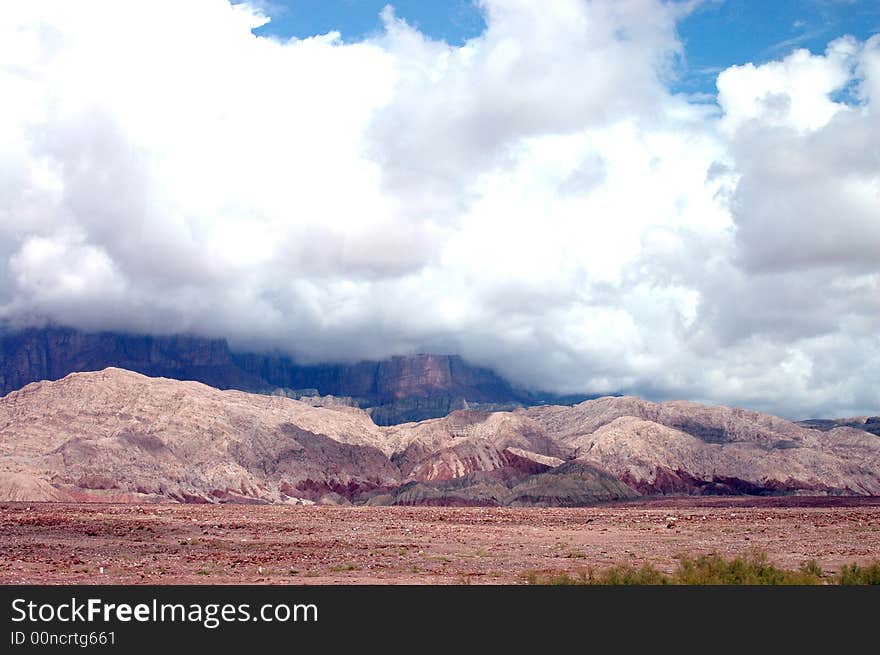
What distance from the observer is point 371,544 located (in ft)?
188

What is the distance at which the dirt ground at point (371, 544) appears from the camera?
41.0 m

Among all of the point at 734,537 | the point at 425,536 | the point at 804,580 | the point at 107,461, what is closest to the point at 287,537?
the point at 425,536

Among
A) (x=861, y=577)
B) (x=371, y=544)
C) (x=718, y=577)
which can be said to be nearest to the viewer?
(x=718, y=577)

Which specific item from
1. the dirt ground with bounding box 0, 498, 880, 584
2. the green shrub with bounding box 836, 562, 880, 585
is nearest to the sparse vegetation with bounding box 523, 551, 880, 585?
the green shrub with bounding box 836, 562, 880, 585

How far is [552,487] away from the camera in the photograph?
178125mm

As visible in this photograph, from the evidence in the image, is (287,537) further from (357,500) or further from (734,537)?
(357,500)

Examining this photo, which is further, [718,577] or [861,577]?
[861,577]

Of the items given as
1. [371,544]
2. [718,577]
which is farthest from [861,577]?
[371,544]

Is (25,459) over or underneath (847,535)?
over

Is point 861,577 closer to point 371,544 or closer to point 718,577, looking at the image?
point 718,577

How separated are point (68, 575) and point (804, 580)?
93.8 ft
